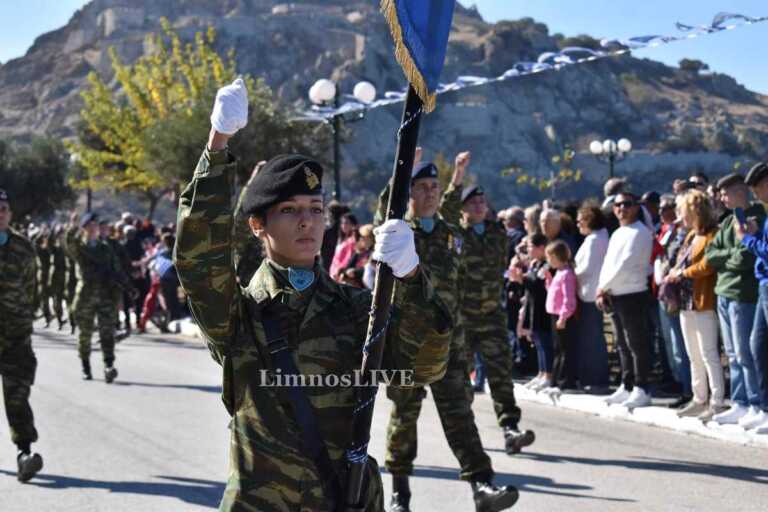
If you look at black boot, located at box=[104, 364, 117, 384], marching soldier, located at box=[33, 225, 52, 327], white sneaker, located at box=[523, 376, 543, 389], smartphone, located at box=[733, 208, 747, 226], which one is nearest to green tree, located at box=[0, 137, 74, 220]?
marching soldier, located at box=[33, 225, 52, 327]

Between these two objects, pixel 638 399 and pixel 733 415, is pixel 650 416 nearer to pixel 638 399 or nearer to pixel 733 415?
pixel 638 399

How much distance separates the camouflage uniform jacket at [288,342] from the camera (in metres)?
2.82

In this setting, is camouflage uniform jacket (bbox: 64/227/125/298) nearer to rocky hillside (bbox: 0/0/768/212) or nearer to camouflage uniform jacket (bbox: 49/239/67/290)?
camouflage uniform jacket (bbox: 49/239/67/290)

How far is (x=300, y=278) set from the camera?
9.98ft

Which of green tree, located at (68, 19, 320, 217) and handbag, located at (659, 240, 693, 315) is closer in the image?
handbag, located at (659, 240, 693, 315)

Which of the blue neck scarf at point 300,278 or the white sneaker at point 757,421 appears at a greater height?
the blue neck scarf at point 300,278

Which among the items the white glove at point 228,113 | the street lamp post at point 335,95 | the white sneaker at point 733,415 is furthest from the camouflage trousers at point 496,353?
the street lamp post at point 335,95

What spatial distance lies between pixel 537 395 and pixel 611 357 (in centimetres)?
145

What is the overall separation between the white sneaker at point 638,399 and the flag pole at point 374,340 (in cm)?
672

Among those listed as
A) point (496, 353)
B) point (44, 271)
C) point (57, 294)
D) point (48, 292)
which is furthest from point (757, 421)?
point (44, 271)

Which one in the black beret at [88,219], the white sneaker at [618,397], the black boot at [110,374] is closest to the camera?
the white sneaker at [618,397]

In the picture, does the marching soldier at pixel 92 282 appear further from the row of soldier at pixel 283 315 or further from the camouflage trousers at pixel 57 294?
the row of soldier at pixel 283 315

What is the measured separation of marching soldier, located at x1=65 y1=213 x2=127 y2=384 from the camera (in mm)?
12477

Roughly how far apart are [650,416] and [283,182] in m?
6.77
